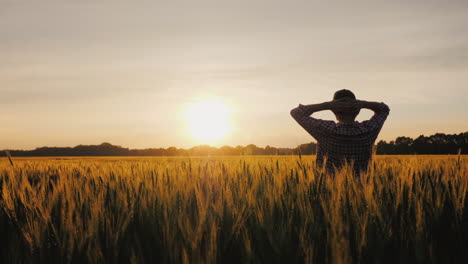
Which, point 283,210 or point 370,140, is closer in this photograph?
point 283,210

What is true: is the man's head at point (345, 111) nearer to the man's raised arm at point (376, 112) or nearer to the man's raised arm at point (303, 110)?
the man's raised arm at point (376, 112)

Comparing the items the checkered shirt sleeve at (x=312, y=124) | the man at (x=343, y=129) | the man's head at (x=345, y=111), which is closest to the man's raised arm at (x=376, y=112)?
the man at (x=343, y=129)

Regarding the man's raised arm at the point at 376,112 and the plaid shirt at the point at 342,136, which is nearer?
the plaid shirt at the point at 342,136

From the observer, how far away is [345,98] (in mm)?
4926

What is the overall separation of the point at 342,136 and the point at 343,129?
85 mm

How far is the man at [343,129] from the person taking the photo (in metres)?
4.89

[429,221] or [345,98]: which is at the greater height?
[345,98]

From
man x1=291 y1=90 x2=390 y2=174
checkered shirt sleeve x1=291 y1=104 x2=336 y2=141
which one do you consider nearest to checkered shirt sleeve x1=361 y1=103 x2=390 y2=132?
man x1=291 y1=90 x2=390 y2=174

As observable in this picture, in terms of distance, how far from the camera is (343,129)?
488 cm

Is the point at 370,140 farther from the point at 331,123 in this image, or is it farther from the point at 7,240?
the point at 7,240

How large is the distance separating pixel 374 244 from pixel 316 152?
338cm

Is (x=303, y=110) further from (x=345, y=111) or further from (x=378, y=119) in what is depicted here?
(x=378, y=119)

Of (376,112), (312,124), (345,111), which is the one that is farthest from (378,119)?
(312,124)

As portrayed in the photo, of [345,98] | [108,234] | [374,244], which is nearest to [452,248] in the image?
[374,244]
